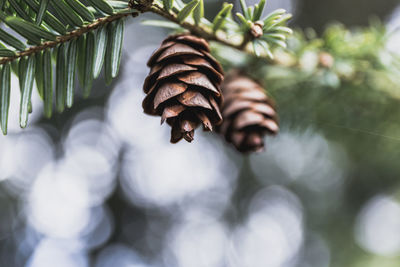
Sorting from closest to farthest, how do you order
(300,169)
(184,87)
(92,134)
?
(184,87)
(92,134)
(300,169)

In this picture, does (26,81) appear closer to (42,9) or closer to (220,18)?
(42,9)

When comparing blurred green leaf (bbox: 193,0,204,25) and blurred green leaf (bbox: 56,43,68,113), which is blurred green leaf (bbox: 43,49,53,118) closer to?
blurred green leaf (bbox: 56,43,68,113)

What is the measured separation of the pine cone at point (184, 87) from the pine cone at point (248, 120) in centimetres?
13

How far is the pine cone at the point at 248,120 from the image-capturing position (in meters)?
0.52

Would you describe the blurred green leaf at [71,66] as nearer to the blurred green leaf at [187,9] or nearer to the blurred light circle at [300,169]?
the blurred green leaf at [187,9]

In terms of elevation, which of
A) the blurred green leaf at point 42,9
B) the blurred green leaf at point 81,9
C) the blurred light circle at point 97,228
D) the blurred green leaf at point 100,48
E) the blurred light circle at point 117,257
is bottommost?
the blurred light circle at point 117,257

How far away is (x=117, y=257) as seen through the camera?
2.22 metres

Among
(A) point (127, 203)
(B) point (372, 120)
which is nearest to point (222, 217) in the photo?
(A) point (127, 203)

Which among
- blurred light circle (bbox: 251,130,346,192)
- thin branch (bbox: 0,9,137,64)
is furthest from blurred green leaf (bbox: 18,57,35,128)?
blurred light circle (bbox: 251,130,346,192)

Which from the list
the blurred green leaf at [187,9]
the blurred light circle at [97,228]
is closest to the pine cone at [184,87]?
the blurred green leaf at [187,9]

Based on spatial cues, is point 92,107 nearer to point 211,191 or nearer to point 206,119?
point 211,191

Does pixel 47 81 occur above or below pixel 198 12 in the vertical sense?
below

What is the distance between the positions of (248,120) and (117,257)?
1.98m

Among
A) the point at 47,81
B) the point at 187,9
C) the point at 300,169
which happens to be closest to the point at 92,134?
the point at 300,169
